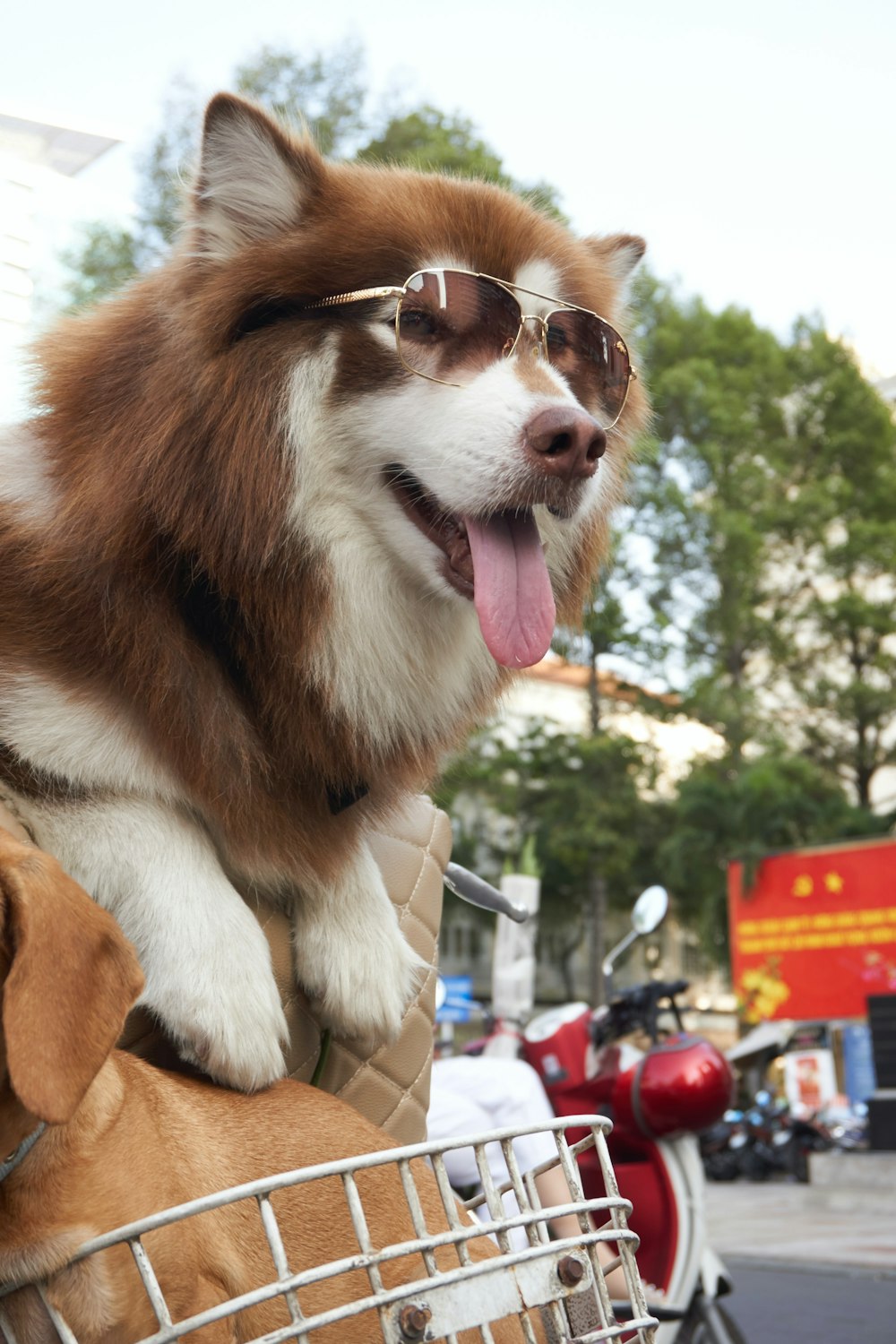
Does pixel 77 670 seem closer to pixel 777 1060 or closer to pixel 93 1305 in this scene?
pixel 93 1305

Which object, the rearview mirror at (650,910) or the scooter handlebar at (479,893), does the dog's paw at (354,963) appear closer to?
the scooter handlebar at (479,893)

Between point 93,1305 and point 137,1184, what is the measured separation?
12cm

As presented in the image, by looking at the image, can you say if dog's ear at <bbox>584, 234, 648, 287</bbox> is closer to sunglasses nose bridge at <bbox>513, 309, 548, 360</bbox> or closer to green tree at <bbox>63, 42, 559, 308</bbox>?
sunglasses nose bridge at <bbox>513, 309, 548, 360</bbox>

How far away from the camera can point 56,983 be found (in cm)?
106

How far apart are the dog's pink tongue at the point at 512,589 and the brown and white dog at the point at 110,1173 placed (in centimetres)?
67

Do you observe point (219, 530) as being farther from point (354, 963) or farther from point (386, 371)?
point (354, 963)

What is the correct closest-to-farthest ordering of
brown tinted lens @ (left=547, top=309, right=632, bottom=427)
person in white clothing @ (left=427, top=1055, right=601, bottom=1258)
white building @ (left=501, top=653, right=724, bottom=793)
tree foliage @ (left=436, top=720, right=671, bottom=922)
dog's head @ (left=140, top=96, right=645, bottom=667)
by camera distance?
1. dog's head @ (left=140, top=96, right=645, bottom=667)
2. brown tinted lens @ (left=547, top=309, right=632, bottom=427)
3. person in white clothing @ (left=427, top=1055, right=601, bottom=1258)
4. tree foliage @ (left=436, top=720, right=671, bottom=922)
5. white building @ (left=501, top=653, right=724, bottom=793)

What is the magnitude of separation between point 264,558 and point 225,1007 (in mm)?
545

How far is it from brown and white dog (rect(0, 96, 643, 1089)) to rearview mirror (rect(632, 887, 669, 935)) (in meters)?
3.06

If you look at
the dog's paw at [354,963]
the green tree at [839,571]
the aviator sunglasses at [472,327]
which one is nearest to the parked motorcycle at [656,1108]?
the dog's paw at [354,963]

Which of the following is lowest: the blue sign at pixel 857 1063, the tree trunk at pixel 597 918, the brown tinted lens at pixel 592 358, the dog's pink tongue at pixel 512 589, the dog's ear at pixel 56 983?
the blue sign at pixel 857 1063

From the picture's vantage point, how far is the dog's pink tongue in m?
1.80

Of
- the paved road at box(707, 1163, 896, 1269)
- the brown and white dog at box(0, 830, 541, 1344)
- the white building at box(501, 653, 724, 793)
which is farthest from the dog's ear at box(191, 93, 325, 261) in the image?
the white building at box(501, 653, 724, 793)

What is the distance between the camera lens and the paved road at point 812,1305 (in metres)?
7.25
